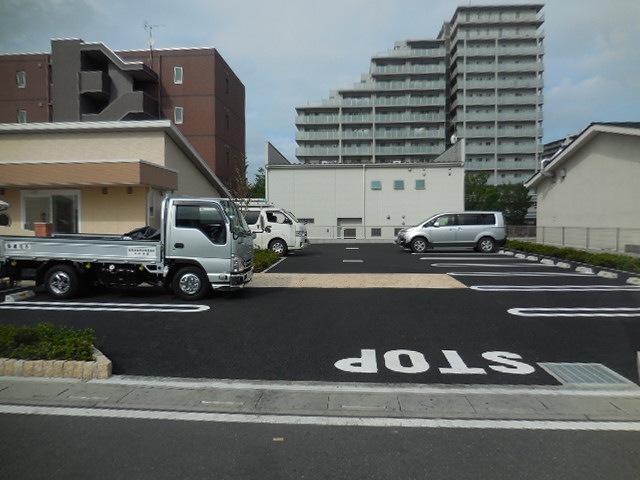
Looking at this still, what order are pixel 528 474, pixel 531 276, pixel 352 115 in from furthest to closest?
1. pixel 352 115
2. pixel 531 276
3. pixel 528 474

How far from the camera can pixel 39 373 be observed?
5.02 metres

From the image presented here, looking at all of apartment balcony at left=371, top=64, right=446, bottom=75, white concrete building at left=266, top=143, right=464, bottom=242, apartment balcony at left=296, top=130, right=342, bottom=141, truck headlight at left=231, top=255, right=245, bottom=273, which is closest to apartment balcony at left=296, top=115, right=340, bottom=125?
apartment balcony at left=296, top=130, right=342, bottom=141

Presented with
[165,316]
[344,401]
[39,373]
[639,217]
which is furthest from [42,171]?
[639,217]

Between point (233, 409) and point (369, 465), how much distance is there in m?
1.54

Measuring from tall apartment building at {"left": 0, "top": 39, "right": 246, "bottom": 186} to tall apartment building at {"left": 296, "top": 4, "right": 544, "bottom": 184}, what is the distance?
3228cm

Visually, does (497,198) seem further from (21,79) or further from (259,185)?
(21,79)

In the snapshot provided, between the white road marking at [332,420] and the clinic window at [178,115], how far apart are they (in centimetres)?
3666

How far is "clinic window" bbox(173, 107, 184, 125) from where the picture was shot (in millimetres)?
37875

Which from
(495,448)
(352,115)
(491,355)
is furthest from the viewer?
(352,115)

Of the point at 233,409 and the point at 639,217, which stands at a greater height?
the point at 639,217

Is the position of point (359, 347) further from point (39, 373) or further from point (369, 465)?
point (39, 373)

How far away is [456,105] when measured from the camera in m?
72.8

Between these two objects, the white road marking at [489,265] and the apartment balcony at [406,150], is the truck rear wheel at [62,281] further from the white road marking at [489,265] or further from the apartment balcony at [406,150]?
the apartment balcony at [406,150]

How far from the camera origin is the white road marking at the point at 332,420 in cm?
382
